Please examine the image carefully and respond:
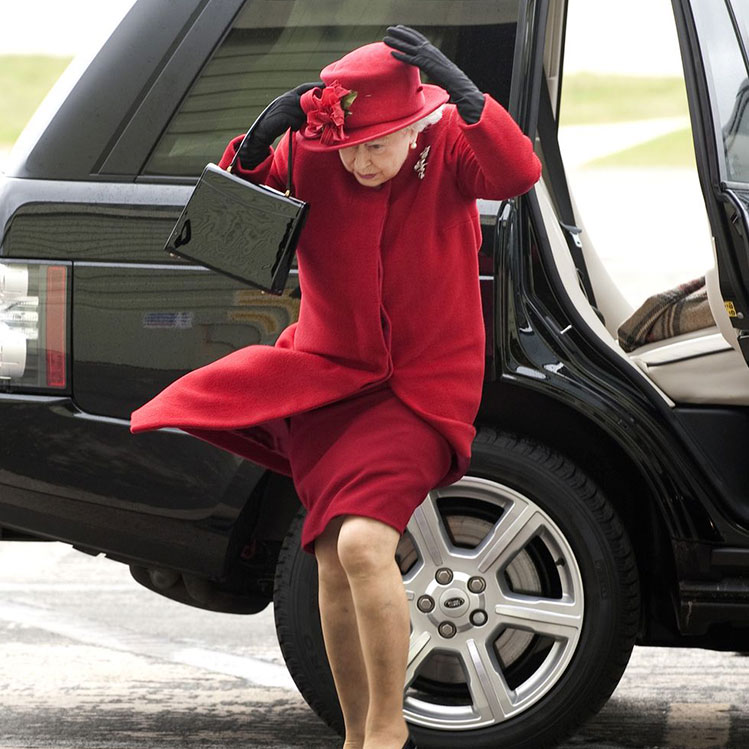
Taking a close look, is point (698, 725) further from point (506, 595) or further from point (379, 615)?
point (379, 615)

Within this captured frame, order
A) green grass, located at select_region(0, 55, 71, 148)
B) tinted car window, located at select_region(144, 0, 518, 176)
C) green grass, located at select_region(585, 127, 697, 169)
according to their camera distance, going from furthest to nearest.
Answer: green grass, located at select_region(0, 55, 71, 148) → green grass, located at select_region(585, 127, 697, 169) → tinted car window, located at select_region(144, 0, 518, 176)

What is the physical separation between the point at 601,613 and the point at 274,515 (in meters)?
0.76

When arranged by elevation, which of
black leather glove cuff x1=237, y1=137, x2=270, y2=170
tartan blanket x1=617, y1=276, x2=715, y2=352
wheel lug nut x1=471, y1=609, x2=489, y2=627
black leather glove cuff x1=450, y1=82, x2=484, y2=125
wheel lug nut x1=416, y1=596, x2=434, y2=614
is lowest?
wheel lug nut x1=471, y1=609, x2=489, y2=627

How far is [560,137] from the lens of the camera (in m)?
4.18

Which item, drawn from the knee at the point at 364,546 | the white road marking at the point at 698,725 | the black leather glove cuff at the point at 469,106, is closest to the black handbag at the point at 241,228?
the black leather glove cuff at the point at 469,106

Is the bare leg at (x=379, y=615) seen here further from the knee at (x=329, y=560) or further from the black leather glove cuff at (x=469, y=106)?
Answer: the black leather glove cuff at (x=469, y=106)

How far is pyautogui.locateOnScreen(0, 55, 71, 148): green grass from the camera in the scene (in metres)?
47.8

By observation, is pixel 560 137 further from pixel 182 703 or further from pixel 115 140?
pixel 182 703

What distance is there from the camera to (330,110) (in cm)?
264

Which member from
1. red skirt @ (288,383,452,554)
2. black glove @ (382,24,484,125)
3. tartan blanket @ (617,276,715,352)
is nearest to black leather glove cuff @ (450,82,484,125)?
black glove @ (382,24,484,125)

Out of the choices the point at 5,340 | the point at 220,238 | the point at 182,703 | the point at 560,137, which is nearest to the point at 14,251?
the point at 5,340

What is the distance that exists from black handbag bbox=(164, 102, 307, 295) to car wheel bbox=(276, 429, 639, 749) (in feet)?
2.32

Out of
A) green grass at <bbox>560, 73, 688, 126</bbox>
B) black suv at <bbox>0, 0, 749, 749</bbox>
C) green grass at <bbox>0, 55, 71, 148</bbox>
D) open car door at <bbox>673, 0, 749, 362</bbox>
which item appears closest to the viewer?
open car door at <bbox>673, 0, 749, 362</bbox>

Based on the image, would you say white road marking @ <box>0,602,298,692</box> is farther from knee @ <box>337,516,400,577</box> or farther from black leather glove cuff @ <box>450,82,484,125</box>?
black leather glove cuff @ <box>450,82,484,125</box>
